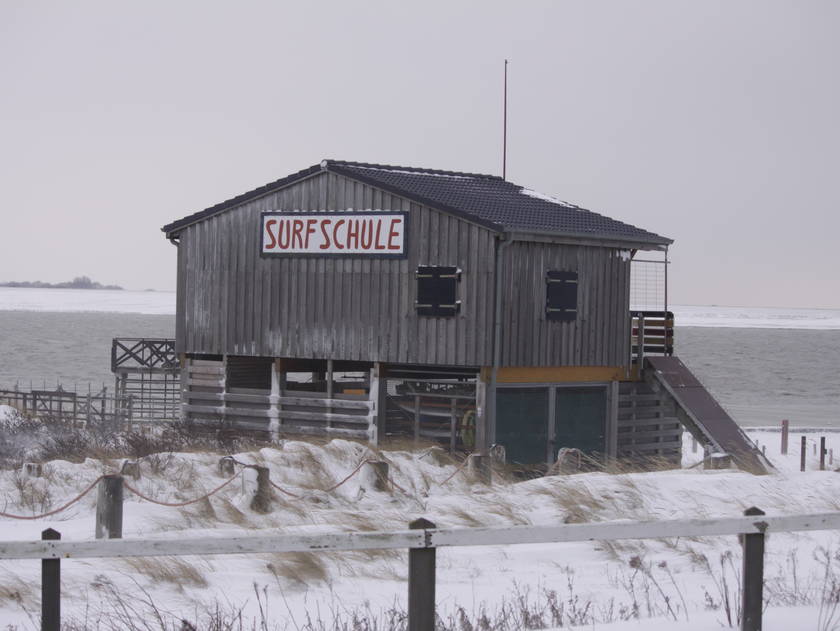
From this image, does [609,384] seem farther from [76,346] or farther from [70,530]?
[76,346]

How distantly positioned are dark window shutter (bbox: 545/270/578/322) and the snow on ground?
6192 millimetres

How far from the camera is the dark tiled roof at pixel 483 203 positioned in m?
29.2

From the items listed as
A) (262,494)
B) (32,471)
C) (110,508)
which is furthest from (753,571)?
(32,471)

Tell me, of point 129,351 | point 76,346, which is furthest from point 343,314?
point 76,346

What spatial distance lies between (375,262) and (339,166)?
2.47 metres

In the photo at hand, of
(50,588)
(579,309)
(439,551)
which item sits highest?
(579,309)

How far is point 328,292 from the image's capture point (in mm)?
30938

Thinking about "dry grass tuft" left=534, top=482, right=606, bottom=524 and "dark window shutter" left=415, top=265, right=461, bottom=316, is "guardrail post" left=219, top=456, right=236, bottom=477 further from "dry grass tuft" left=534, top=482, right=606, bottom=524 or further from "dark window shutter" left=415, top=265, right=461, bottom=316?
"dark window shutter" left=415, top=265, right=461, bottom=316

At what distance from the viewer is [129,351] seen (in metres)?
40.7

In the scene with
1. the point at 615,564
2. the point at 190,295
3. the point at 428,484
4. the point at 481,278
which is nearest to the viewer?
the point at 615,564

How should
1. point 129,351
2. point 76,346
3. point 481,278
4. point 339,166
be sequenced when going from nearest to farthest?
point 481,278
point 339,166
point 129,351
point 76,346

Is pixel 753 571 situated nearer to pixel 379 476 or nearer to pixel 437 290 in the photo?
pixel 379 476

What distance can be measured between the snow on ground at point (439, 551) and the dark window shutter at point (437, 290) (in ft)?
17.1

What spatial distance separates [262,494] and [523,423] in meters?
11.7
